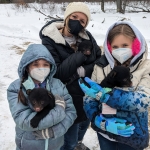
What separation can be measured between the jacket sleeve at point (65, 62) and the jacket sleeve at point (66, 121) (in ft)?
0.31

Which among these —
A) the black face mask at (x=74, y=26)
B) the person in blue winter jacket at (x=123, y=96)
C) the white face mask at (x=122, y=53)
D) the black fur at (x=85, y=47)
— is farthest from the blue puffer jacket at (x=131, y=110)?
the black face mask at (x=74, y=26)

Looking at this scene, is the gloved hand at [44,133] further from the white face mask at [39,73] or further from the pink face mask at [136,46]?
the pink face mask at [136,46]

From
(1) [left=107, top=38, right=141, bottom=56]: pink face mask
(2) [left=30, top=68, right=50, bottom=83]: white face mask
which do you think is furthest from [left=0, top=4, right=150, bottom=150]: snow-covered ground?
(1) [left=107, top=38, right=141, bottom=56]: pink face mask

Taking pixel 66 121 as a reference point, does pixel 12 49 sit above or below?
below

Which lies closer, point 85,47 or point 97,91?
point 97,91

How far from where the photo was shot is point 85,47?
1898 millimetres

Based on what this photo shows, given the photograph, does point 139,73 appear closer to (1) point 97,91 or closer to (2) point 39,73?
(1) point 97,91

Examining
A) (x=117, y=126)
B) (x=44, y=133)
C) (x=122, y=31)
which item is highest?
(x=122, y=31)

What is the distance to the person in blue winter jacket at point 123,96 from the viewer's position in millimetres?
1514

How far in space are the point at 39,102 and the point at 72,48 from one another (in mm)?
617

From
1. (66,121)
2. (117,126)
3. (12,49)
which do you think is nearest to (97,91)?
(117,126)

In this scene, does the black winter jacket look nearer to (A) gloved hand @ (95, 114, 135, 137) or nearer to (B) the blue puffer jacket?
(B) the blue puffer jacket

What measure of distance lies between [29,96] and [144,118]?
851 mm

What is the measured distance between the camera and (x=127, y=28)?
1704mm
